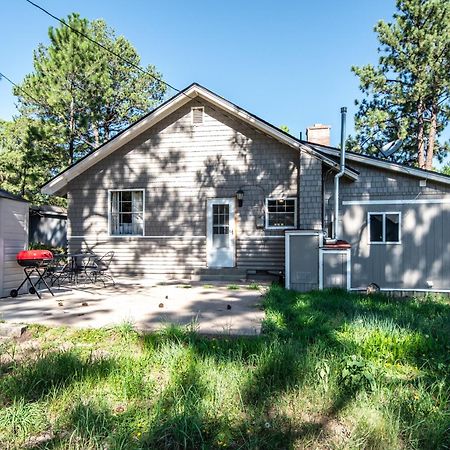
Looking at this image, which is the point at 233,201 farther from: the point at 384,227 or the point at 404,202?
the point at 404,202

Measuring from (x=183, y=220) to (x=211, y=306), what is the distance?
15.8ft

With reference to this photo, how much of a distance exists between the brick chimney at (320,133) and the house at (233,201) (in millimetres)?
1779

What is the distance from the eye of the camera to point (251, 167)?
9805 millimetres

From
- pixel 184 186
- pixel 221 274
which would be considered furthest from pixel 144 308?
pixel 184 186

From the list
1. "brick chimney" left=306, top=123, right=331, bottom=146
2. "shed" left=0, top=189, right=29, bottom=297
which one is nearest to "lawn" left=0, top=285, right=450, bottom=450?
"shed" left=0, top=189, right=29, bottom=297

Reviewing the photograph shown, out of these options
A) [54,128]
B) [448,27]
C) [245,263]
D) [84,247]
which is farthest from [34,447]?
[448,27]

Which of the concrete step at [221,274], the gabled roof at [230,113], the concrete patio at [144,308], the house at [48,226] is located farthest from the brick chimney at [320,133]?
the house at [48,226]

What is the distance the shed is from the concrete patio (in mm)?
413

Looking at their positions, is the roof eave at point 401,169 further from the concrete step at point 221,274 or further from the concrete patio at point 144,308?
the concrete patio at point 144,308

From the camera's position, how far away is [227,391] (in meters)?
2.45

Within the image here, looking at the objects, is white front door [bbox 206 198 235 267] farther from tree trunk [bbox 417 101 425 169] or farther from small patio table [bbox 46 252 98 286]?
tree trunk [bbox 417 101 425 169]

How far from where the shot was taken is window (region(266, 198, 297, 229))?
965 cm

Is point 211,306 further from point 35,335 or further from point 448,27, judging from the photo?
point 448,27

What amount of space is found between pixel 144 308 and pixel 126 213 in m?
5.76
